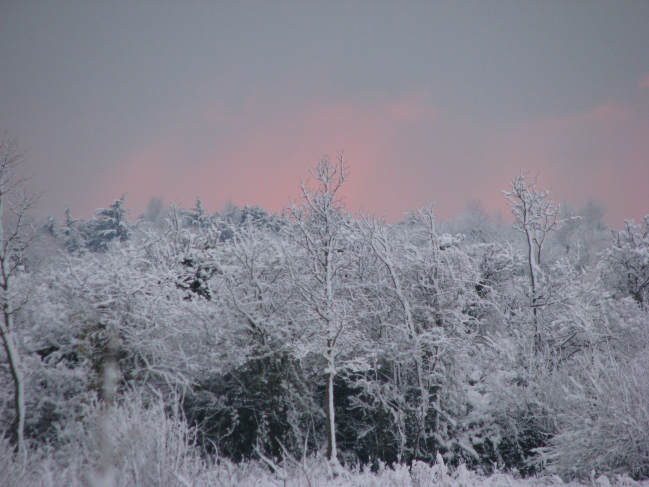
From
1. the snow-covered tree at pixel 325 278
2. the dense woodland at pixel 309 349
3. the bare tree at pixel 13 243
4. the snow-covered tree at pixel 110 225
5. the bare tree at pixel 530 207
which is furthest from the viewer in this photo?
the snow-covered tree at pixel 110 225

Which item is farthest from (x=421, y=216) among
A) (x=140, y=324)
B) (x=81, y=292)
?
(x=81, y=292)

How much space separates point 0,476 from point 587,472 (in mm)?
10230

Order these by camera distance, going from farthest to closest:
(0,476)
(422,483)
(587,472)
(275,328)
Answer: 1. (275,328)
2. (587,472)
3. (422,483)
4. (0,476)

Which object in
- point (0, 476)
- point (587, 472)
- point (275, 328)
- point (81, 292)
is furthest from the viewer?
point (275, 328)

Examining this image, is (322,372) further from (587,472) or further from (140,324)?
(587,472)

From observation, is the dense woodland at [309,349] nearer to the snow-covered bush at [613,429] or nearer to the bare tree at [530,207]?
the snow-covered bush at [613,429]

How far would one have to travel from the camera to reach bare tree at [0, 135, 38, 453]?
33.3 feet

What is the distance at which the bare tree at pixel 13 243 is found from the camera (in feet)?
33.3

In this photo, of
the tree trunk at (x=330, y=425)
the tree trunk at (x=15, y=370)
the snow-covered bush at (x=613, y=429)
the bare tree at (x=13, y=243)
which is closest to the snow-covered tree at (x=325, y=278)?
the tree trunk at (x=330, y=425)

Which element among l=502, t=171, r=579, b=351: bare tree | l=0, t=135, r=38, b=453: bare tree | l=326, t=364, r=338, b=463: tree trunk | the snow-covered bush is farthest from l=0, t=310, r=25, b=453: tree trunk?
l=502, t=171, r=579, b=351: bare tree

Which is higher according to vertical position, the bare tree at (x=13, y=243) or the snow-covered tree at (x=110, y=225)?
the snow-covered tree at (x=110, y=225)

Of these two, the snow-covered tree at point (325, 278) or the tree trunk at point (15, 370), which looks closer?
the tree trunk at point (15, 370)

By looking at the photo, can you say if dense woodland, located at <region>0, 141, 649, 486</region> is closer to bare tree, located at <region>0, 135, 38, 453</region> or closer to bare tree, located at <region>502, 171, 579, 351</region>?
bare tree, located at <region>0, 135, 38, 453</region>

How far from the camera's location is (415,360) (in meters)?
13.4
